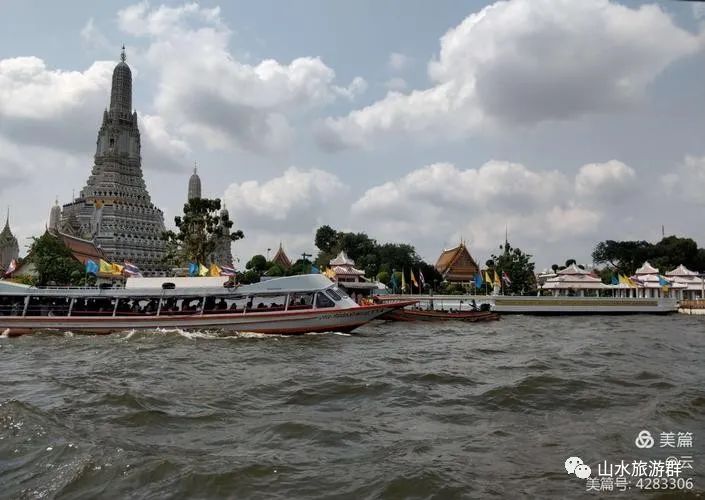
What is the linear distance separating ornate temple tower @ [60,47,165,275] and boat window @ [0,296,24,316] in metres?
50.8

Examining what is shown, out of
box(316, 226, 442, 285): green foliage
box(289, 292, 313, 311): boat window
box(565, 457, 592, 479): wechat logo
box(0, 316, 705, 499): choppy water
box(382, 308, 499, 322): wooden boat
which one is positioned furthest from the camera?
box(316, 226, 442, 285): green foliage

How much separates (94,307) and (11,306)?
365cm

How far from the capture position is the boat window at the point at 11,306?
25297mm

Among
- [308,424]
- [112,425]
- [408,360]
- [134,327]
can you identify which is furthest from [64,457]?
[134,327]

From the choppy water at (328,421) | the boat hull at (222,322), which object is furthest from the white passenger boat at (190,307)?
the choppy water at (328,421)

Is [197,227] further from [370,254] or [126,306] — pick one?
[370,254]

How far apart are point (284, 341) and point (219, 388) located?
9635 millimetres

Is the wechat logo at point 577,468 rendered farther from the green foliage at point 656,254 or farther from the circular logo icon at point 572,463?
the green foliage at point 656,254

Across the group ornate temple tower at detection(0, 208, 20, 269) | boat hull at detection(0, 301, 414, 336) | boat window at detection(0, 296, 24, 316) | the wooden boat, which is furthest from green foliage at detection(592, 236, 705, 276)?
ornate temple tower at detection(0, 208, 20, 269)

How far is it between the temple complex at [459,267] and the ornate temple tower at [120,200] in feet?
121

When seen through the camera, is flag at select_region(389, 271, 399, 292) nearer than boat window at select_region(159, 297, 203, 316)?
No

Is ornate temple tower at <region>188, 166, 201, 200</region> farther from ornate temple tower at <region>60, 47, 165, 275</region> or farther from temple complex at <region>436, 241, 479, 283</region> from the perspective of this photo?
temple complex at <region>436, 241, 479, 283</region>

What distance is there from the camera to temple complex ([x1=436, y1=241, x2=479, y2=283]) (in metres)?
73.1

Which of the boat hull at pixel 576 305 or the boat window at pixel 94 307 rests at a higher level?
the boat hull at pixel 576 305
